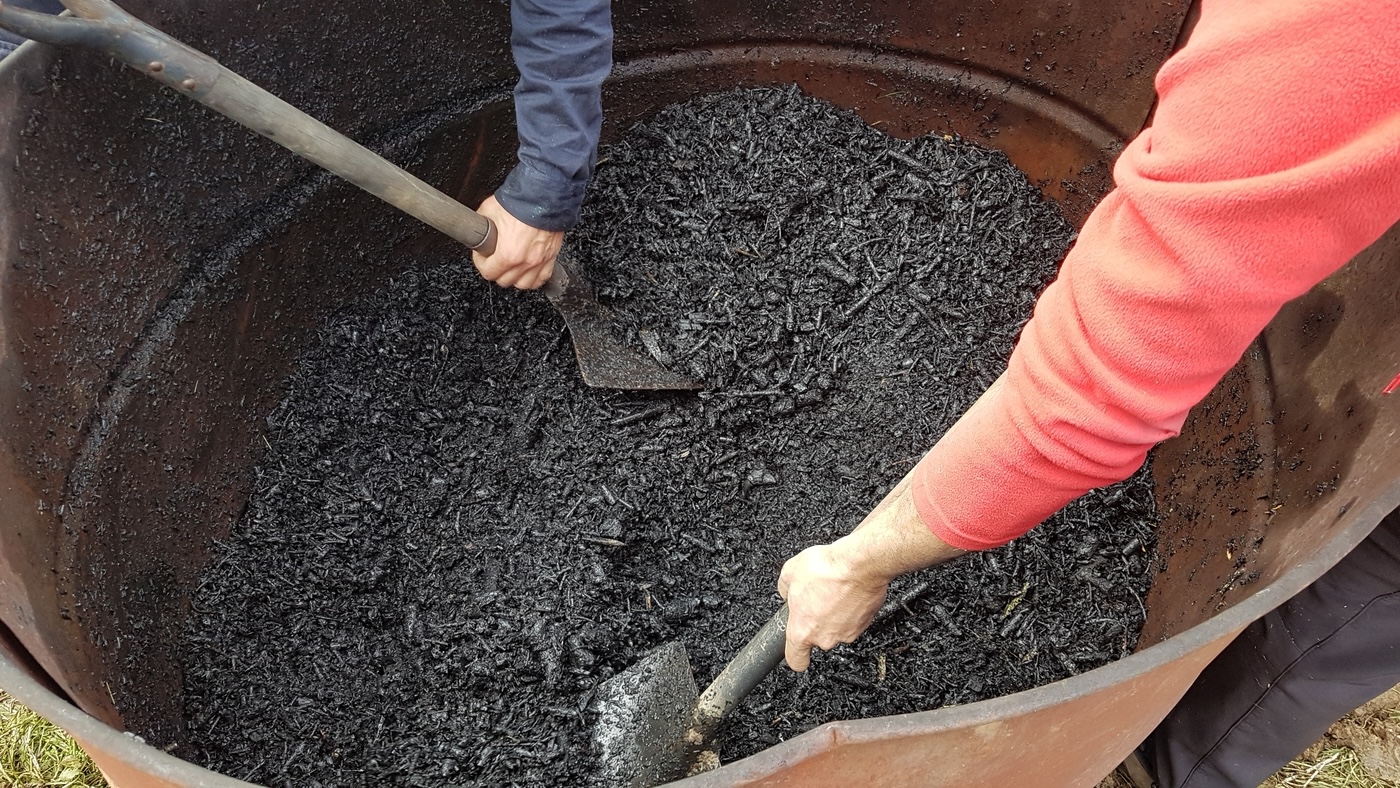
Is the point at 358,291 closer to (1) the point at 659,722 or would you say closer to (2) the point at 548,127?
(2) the point at 548,127

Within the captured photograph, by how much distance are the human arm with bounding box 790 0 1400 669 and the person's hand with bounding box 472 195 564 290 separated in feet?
3.61

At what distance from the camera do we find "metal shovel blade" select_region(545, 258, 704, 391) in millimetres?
1878

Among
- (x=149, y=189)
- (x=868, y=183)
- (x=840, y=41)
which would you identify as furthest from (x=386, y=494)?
(x=840, y=41)

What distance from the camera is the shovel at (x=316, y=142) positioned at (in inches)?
44.1

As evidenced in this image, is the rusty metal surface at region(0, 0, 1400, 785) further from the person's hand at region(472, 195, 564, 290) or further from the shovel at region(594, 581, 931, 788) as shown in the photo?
the shovel at region(594, 581, 931, 788)

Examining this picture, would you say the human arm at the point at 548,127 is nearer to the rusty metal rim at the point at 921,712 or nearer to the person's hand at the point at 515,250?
the person's hand at the point at 515,250

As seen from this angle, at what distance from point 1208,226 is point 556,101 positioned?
1.20 meters

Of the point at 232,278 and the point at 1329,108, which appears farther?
the point at 232,278

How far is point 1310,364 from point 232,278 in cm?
195

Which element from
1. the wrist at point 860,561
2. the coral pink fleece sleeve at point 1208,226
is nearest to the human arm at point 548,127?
the wrist at point 860,561

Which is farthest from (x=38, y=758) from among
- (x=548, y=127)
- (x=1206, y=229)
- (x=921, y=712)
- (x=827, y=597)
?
(x=1206, y=229)

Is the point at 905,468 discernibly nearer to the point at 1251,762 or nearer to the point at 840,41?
the point at 1251,762

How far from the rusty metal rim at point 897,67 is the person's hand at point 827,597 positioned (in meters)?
1.42

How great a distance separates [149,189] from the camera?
1534 millimetres
